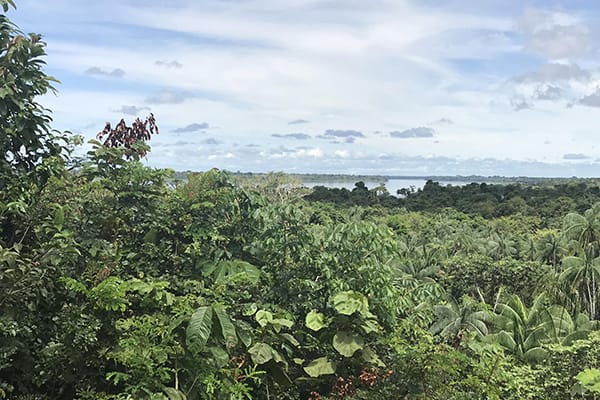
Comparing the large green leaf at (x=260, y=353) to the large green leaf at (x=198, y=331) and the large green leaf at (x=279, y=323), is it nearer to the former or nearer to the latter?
the large green leaf at (x=279, y=323)

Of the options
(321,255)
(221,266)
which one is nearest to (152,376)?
(221,266)

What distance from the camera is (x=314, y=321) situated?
18.1 ft

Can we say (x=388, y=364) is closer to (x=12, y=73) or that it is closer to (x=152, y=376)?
(x=152, y=376)

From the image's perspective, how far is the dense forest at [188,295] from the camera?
394cm

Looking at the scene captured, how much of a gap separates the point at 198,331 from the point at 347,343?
2.28m

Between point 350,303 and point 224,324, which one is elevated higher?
point 224,324

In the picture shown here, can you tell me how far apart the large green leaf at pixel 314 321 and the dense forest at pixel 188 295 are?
0.07 ft

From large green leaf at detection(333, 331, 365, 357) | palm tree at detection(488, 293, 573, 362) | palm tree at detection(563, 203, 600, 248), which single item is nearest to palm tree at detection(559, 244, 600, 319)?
palm tree at detection(563, 203, 600, 248)

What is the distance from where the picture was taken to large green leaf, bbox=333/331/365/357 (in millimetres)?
5375

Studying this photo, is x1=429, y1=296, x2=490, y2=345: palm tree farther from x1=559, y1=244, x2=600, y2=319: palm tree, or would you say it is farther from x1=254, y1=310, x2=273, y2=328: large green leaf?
x1=254, y1=310, x2=273, y2=328: large green leaf

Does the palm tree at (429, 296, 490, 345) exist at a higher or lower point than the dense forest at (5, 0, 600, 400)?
lower

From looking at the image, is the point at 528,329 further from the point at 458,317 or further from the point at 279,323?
the point at 279,323

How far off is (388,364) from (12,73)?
4558 mm

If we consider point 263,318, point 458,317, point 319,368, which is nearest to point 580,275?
point 458,317
